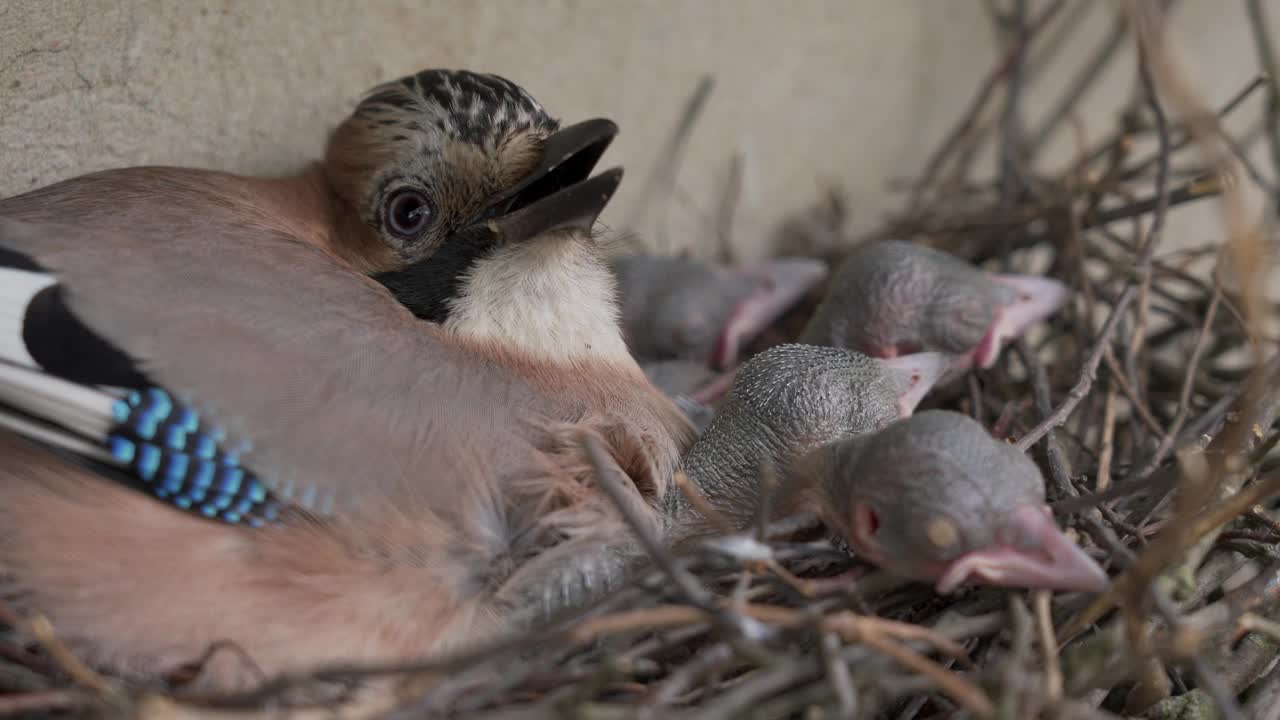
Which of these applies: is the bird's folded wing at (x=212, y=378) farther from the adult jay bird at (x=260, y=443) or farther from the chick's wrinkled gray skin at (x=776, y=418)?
the chick's wrinkled gray skin at (x=776, y=418)

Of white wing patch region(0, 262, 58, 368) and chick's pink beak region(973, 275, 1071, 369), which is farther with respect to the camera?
chick's pink beak region(973, 275, 1071, 369)

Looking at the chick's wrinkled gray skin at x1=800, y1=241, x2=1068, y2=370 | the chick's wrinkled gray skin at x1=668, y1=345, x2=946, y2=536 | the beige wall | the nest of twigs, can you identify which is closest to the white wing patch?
the nest of twigs

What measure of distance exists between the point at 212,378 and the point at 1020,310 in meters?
1.61

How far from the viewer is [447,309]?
63.4 inches

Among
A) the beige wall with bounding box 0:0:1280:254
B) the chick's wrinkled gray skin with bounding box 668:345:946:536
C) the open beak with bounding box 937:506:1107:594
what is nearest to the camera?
the open beak with bounding box 937:506:1107:594

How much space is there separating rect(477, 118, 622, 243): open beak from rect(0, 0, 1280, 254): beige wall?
0.63 meters

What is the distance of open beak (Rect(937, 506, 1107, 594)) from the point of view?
1.26 metres

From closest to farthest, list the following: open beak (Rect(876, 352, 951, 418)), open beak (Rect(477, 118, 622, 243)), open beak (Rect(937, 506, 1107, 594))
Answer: open beak (Rect(937, 506, 1107, 594)) → open beak (Rect(477, 118, 622, 243)) → open beak (Rect(876, 352, 951, 418))

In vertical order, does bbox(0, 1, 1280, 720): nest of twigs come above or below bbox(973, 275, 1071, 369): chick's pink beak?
below

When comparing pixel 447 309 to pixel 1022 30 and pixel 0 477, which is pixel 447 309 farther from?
pixel 1022 30

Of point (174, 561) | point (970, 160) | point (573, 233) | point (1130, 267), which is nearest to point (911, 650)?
point (573, 233)

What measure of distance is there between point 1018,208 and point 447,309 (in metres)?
1.53

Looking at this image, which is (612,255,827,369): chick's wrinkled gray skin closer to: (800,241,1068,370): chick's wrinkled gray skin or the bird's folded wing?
(800,241,1068,370): chick's wrinkled gray skin

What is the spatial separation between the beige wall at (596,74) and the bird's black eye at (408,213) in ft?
1.49
